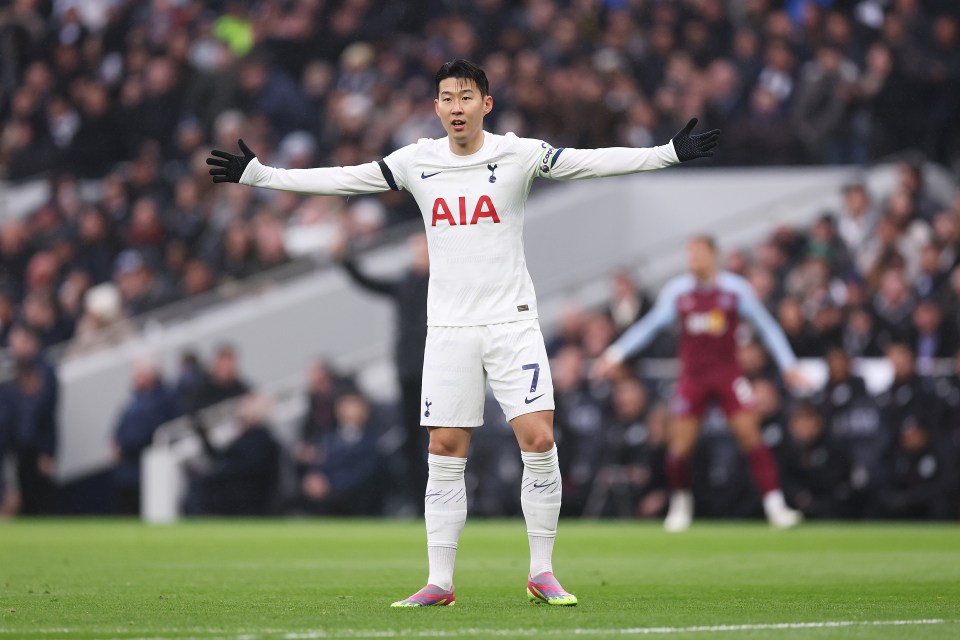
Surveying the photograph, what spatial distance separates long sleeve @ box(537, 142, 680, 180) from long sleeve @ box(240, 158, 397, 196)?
0.73 m

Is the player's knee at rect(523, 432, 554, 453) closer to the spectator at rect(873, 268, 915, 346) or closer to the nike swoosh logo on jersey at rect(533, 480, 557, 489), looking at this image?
the nike swoosh logo on jersey at rect(533, 480, 557, 489)

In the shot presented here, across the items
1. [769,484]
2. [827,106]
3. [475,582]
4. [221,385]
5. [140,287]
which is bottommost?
[475,582]

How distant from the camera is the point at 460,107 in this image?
745 centimetres

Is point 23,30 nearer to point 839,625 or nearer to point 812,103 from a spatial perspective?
point 812,103

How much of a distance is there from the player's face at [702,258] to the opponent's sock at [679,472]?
1.70 metres

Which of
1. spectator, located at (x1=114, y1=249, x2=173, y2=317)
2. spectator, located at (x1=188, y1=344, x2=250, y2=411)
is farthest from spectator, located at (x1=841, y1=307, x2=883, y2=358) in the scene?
spectator, located at (x1=114, y1=249, x2=173, y2=317)

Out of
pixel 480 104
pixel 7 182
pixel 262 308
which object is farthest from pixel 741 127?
pixel 480 104

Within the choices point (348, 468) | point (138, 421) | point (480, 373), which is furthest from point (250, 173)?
point (138, 421)

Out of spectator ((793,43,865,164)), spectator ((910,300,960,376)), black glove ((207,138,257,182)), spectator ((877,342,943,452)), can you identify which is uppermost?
spectator ((793,43,865,164))

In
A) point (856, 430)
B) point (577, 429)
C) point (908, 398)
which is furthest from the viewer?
point (577, 429)

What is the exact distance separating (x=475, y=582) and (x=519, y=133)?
13.4 meters

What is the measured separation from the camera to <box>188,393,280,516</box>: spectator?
61.9 ft

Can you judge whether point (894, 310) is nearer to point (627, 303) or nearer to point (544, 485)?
point (627, 303)

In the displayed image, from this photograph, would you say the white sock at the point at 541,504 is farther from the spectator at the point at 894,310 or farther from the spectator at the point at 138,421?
the spectator at the point at 138,421
